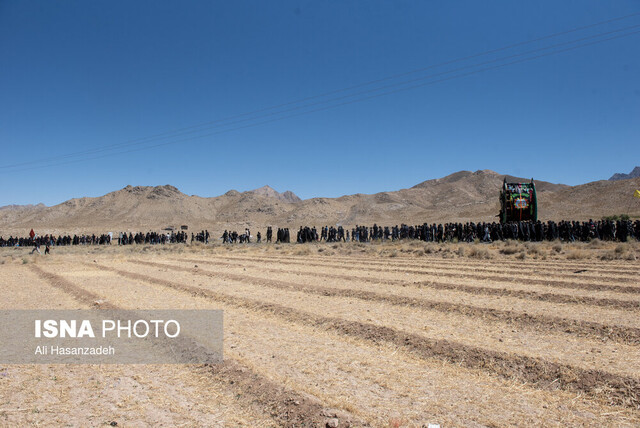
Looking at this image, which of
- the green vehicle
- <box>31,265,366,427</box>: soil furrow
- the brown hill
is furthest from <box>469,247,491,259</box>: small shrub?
the brown hill

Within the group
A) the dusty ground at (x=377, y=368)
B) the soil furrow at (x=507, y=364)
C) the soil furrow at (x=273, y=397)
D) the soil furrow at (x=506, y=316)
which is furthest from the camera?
the soil furrow at (x=506, y=316)

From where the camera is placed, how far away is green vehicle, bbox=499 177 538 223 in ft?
99.5

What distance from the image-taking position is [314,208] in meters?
106

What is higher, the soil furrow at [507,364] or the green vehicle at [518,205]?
the green vehicle at [518,205]

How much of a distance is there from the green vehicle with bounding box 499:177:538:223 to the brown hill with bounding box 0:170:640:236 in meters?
30.7

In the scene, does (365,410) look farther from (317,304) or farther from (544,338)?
(317,304)

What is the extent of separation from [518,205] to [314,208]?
254 ft

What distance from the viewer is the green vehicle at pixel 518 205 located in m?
30.3

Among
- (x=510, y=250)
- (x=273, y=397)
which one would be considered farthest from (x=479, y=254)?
(x=273, y=397)

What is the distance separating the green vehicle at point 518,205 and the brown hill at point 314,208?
30748 millimetres

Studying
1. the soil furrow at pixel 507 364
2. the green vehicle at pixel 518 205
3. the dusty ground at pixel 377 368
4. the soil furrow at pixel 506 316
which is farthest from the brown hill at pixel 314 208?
the soil furrow at pixel 507 364

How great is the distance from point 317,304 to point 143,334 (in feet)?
13.0

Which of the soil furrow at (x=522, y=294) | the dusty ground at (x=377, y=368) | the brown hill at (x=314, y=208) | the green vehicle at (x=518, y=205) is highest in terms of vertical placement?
the brown hill at (x=314, y=208)

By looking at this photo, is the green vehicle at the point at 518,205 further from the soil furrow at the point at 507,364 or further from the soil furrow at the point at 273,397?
the soil furrow at the point at 273,397
